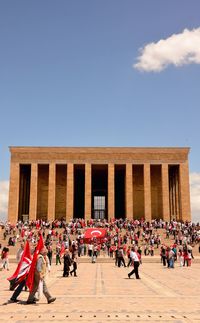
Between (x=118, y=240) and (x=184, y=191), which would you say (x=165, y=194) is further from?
(x=118, y=240)

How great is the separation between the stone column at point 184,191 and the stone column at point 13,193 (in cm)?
1971

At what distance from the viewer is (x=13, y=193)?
4634 cm

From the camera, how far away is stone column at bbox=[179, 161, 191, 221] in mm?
46272

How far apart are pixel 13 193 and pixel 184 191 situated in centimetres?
2057

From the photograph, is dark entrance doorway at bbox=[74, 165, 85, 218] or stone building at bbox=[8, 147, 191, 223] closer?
stone building at bbox=[8, 147, 191, 223]

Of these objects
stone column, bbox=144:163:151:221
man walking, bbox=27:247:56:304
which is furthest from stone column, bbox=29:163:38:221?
man walking, bbox=27:247:56:304

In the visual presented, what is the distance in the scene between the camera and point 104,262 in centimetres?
2545

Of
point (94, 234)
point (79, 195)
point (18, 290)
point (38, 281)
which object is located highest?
point (79, 195)

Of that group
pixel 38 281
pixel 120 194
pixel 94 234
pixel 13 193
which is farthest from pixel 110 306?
pixel 120 194

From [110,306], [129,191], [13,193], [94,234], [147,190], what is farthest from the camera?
[147,190]

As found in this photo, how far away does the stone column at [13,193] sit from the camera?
150ft

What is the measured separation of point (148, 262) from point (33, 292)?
1745 centimetres

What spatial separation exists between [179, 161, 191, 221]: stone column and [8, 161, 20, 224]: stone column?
776 inches

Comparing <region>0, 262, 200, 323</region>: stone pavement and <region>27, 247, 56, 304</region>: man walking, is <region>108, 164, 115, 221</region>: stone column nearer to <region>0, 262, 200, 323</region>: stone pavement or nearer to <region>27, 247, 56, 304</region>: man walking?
<region>0, 262, 200, 323</region>: stone pavement
